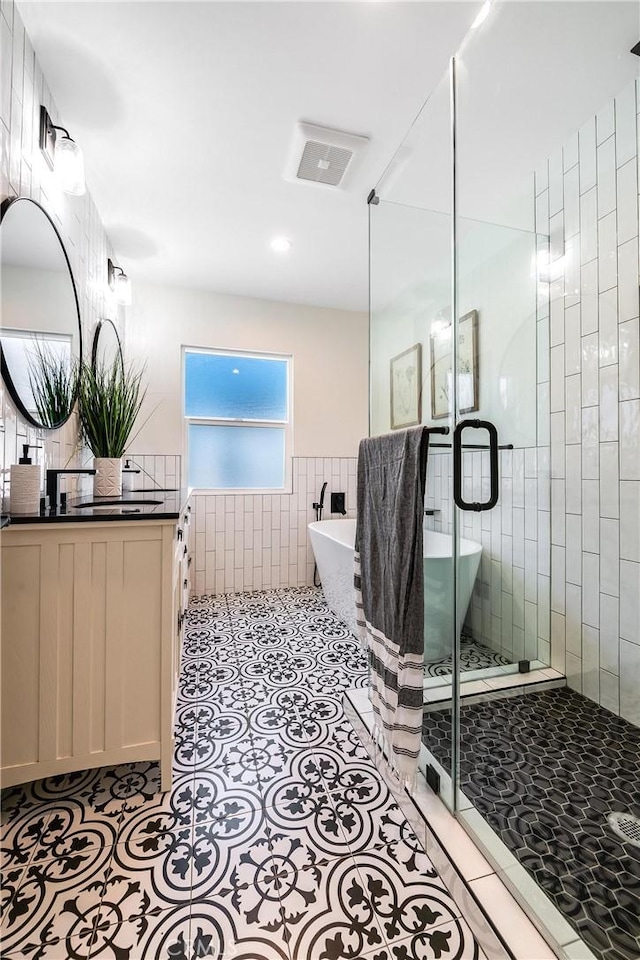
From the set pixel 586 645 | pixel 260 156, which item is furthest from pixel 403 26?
pixel 586 645

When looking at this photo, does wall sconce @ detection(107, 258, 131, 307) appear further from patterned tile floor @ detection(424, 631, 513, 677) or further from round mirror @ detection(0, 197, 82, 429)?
patterned tile floor @ detection(424, 631, 513, 677)

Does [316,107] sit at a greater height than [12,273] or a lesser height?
greater

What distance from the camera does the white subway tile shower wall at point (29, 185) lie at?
1318 mm

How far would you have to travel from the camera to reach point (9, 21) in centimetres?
131

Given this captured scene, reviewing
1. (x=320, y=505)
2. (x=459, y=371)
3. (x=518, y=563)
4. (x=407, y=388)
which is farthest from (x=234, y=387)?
(x=518, y=563)

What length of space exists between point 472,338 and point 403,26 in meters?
1.07

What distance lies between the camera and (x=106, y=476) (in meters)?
2.02

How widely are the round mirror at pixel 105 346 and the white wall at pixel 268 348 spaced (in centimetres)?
43

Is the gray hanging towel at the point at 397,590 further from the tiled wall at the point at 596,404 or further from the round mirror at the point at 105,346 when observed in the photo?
the round mirror at the point at 105,346

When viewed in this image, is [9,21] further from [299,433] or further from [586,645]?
[586,645]

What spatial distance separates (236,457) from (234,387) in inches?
24.3

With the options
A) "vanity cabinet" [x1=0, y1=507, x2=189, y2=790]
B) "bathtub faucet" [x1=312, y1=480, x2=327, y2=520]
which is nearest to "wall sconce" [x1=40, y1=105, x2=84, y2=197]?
"vanity cabinet" [x1=0, y1=507, x2=189, y2=790]

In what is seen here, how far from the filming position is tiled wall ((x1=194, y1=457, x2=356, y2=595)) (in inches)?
136

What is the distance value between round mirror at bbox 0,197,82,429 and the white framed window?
153 centimetres
